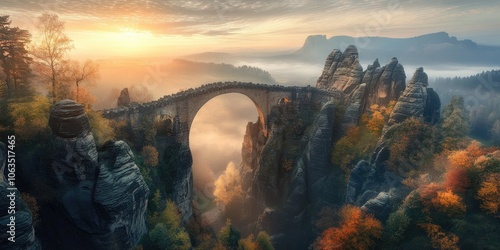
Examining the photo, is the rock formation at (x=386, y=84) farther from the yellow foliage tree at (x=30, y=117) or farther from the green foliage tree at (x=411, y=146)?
the yellow foliage tree at (x=30, y=117)

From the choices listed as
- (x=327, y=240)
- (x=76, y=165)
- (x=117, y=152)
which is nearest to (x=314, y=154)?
(x=327, y=240)

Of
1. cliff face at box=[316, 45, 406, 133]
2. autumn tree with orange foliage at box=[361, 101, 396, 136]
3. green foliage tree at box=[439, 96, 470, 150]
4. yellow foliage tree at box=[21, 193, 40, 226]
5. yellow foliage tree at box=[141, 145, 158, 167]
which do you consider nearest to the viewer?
yellow foliage tree at box=[21, 193, 40, 226]

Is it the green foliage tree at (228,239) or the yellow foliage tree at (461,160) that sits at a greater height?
the yellow foliage tree at (461,160)

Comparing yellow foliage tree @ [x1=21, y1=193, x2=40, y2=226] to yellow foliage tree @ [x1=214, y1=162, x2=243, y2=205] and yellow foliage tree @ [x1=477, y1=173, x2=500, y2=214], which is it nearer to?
yellow foliage tree @ [x1=214, y1=162, x2=243, y2=205]

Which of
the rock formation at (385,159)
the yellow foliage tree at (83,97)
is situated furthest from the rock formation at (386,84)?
the yellow foliage tree at (83,97)

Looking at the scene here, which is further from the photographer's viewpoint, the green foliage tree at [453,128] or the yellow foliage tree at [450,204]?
the green foliage tree at [453,128]

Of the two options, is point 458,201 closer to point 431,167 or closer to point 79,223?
point 431,167

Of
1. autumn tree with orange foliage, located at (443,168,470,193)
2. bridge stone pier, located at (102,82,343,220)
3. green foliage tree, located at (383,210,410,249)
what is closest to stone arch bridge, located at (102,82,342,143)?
bridge stone pier, located at (102,82,343,220)
